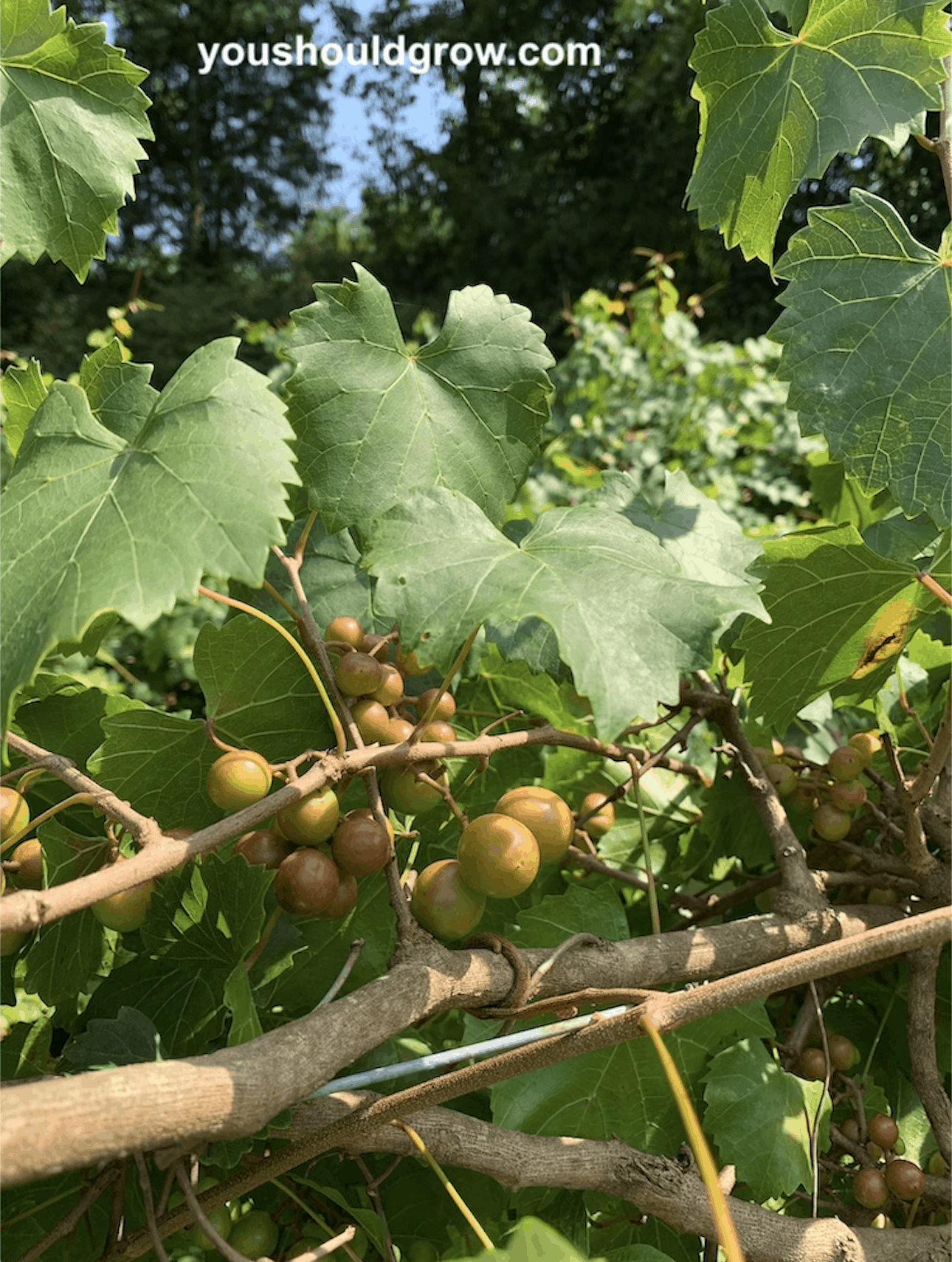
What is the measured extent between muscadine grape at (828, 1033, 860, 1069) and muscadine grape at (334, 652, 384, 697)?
1.23 ft

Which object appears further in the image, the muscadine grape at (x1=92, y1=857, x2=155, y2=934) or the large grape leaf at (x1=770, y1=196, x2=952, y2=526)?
the large grape leaf at (x1=770, y1=196, x2=952, y2=526)

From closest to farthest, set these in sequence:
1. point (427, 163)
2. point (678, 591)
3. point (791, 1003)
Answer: point (678, 591) → point (791, 1003) → point (427, 163)

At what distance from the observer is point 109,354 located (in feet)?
2.00

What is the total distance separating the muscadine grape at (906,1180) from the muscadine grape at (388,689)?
38 cm

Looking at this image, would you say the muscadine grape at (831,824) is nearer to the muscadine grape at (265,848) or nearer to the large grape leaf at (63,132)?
the muscadine grape at (265,848)

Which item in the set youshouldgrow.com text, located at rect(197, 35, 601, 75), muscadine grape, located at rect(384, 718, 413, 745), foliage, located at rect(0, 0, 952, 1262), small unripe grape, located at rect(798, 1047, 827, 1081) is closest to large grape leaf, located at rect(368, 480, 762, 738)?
foliage, located at rect(0, 0, 952, 1262)

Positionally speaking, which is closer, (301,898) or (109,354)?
(301,898)

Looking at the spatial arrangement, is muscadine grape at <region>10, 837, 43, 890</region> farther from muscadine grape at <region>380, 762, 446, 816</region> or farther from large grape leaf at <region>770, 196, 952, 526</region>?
large grape leaf at <region>770, 196, 952, 526</region>

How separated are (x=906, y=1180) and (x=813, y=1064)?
77 mm

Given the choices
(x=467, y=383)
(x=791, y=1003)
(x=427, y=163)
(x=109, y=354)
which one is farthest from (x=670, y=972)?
(x=427, y=163)

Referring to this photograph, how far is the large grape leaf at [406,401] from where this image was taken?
0.58 m

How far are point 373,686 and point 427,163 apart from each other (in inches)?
375

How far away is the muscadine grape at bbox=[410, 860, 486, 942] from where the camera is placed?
19.9 inches

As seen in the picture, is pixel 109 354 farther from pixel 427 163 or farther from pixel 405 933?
pixel 427 163
